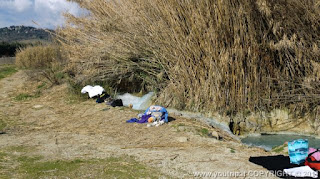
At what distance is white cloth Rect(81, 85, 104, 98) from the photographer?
859 cm

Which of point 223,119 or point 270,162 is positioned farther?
point 223,119

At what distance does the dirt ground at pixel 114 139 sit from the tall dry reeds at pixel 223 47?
3.29ft

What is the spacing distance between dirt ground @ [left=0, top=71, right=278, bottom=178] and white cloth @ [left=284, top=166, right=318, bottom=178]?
310mm

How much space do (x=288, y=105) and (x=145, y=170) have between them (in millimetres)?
4445

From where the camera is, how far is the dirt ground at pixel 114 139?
443 centimetres

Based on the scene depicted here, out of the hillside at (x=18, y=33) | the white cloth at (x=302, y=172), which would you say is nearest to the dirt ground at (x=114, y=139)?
the white cloth at (x=302, y=172)

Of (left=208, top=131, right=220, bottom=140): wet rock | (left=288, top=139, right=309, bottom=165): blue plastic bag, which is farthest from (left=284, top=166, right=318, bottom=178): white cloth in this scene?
(left=208, top=131, right=220, bottom=140): wet rock

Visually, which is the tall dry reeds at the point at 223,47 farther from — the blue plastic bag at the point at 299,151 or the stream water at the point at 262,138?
the blue plastic bag at the point at 299,151

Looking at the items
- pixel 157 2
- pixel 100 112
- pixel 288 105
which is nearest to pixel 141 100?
pixel 100 112

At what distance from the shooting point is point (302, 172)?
3836mm

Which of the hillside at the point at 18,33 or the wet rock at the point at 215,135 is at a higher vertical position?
the hillside at the point at 18,33

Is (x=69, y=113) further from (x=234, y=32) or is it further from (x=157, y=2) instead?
(x=234, y=32)

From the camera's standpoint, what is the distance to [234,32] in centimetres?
702

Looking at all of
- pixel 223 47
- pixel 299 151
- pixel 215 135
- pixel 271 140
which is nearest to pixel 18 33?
pixel 223 47
